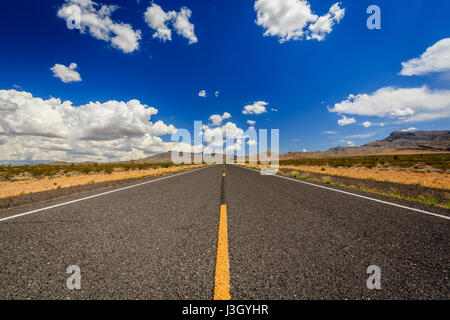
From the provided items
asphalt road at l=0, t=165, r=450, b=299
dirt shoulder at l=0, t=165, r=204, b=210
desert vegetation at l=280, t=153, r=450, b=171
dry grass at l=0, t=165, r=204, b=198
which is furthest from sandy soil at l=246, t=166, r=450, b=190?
dry grass at l=0, t=165, r=204, b=198

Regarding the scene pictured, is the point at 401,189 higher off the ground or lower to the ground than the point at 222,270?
lower

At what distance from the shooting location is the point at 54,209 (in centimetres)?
422

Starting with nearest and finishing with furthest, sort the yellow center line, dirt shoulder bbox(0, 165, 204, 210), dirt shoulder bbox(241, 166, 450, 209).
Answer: the yellow center line
dirt shoulder bbox(0, 165, 204, 210)
dirt shoulder bbox(241, 166, 450, 209)

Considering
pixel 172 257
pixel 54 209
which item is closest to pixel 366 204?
pixel 172 257

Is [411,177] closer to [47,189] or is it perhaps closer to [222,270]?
[222,270]

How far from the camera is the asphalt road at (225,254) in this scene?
155 centimetres

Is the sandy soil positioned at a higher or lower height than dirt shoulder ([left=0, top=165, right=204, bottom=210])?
lower

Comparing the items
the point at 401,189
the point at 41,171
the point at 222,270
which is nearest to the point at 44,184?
the point at 222,270

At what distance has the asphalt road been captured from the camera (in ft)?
5.10

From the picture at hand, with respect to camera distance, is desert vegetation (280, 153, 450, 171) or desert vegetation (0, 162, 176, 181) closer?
desert vegetation (0, 162, 176, 181)

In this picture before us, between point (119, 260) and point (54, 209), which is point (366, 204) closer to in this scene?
point (119, 260)

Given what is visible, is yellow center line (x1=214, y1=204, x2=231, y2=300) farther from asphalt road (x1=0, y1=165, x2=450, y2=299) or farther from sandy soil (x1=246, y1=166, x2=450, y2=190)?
sandy soil (x1=246, y1=166, x2=450, y2=190)

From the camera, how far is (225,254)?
216cm

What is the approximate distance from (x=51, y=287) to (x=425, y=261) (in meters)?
3.58
